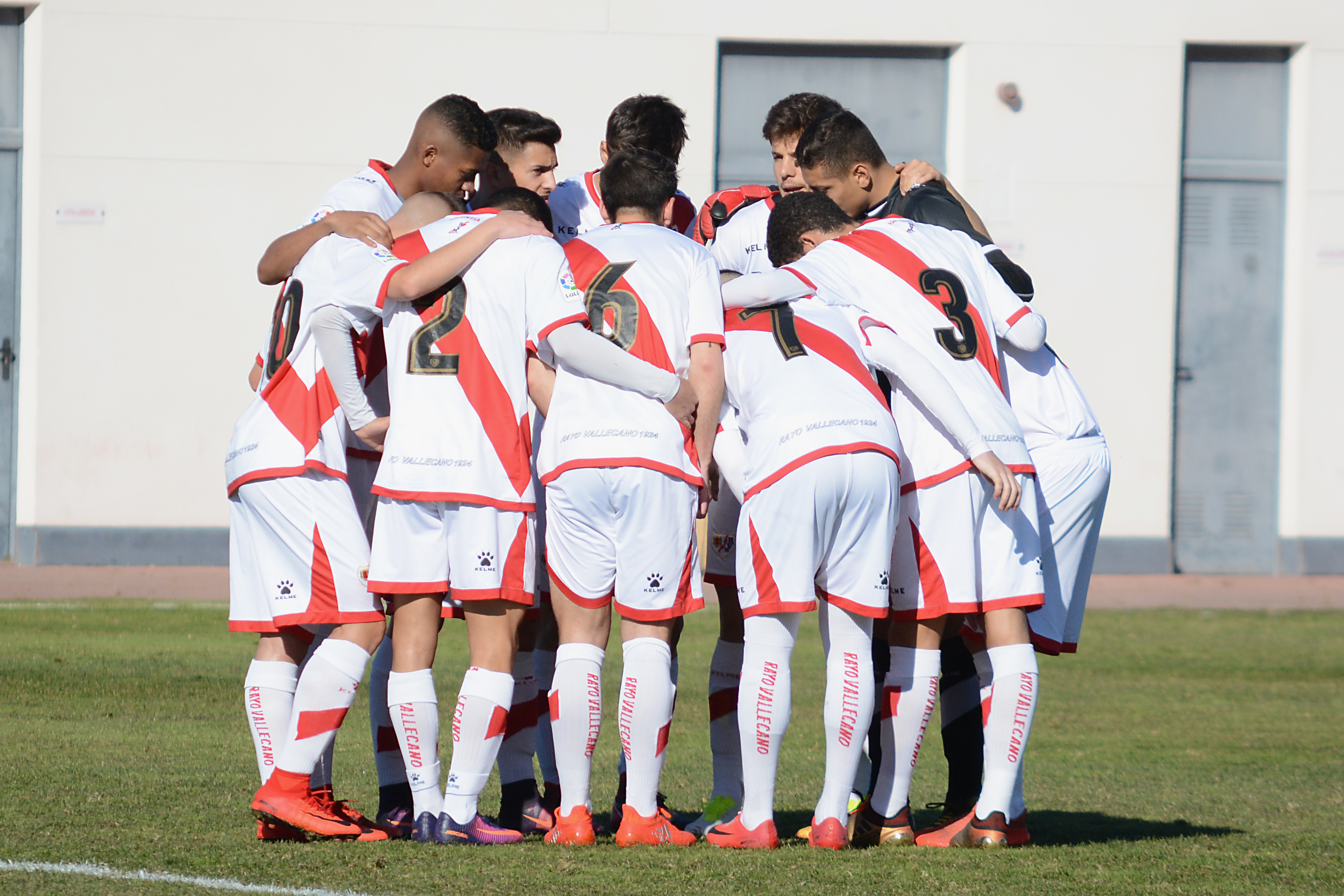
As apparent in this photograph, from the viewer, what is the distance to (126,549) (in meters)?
12.6

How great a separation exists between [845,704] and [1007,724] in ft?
1.71

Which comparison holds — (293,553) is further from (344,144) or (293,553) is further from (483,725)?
(344,144)

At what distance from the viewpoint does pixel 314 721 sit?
163 inches

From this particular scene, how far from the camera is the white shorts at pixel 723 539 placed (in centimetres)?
468

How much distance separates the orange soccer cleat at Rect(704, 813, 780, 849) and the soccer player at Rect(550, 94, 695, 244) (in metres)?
2.26

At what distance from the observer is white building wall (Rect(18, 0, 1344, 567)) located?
12.4 m

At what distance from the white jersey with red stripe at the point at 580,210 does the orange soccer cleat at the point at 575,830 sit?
91.0 inches

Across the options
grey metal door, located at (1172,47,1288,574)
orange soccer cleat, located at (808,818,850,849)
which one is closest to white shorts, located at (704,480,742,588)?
orange soccer cleat, located at (808,818,850,849)

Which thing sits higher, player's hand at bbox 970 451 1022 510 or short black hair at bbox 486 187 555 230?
short black hair at bbox 486 187 555 230

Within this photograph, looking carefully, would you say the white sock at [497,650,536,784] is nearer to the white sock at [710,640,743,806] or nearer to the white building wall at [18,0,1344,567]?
the white sock at [710,640,743,806]

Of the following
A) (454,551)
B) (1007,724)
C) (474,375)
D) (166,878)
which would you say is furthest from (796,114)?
(166,878)

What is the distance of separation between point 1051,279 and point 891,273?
371 inches

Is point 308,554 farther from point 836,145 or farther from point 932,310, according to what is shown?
point 836,145

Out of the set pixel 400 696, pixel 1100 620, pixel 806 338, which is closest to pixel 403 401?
pixel 400 696
